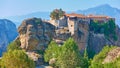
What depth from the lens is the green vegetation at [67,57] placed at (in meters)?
96.0

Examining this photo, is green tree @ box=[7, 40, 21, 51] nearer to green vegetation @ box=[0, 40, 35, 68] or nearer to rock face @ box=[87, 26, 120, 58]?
rock face @ box=[87, 26, 120, 58]

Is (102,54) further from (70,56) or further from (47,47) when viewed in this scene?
(47,47)

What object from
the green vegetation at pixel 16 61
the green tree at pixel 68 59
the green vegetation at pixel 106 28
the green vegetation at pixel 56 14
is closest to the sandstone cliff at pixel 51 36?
the green vegetation at pixel 106 28

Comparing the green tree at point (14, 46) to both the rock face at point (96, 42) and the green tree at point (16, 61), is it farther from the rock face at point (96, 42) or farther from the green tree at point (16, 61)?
the green tree at point (16, 61)

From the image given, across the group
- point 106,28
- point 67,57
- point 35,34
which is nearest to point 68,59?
point 67,57

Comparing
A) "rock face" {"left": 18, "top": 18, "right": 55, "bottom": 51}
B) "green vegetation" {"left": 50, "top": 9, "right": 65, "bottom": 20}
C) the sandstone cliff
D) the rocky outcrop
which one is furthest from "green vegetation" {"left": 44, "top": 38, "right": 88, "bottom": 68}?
"green vegetation" {"left": 50, "top": 9, "right": 65, "bottom": 20}

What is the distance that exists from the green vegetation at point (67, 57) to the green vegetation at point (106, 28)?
982 inches

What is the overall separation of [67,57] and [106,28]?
112 feet

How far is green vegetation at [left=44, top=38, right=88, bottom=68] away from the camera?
315 feet

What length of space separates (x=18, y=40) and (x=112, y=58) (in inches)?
1428

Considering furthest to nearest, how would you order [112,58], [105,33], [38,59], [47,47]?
[105,33], [47,47], [38,59], [112,58]

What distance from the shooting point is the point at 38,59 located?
4136 inches

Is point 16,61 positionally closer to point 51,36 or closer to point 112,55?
point 112,55

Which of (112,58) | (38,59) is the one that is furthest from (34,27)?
(112,58)
